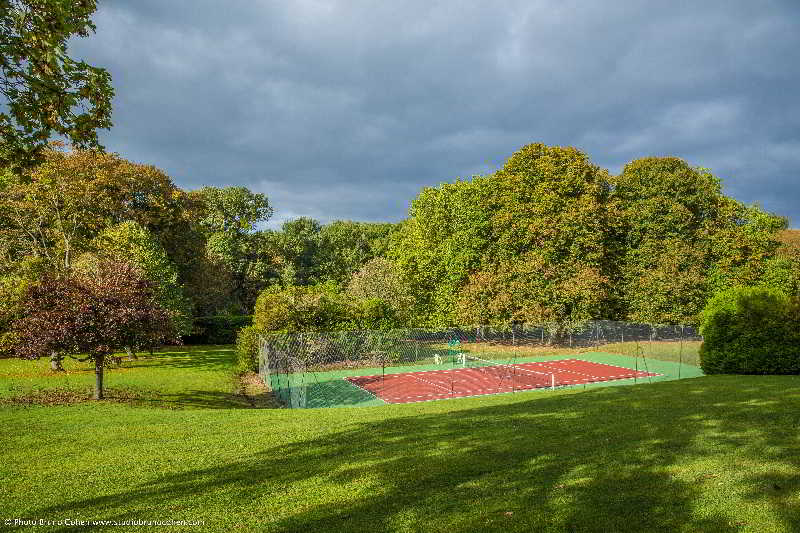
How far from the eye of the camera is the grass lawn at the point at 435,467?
4.73 m

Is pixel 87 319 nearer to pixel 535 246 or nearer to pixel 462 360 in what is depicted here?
pixel 462 360

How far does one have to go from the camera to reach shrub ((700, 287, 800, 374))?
1678 centimetres

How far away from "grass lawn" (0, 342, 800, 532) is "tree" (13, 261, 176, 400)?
95.1 inches

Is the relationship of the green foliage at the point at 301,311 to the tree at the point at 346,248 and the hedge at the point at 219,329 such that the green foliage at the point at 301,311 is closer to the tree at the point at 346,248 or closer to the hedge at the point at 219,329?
the hedge at the point at 219,329

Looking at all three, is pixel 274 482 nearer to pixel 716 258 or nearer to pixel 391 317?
pixel 391 317

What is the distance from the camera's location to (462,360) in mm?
26125

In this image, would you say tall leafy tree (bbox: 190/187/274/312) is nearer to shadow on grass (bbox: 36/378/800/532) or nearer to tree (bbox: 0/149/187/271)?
tree (bbox: 0/149/187/271)

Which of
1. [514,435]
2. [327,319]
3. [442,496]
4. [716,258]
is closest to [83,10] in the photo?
[442,496]

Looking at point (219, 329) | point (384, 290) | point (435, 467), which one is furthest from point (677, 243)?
point (219, 329)

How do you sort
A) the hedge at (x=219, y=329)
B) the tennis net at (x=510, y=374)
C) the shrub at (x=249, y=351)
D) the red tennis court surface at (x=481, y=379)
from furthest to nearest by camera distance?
the hedge at (x=219, y=329) < the shrub at (x=249, y=351) < the tennis net at (x=510, y=374) < the red tennis court surface at (x=481, y=379)

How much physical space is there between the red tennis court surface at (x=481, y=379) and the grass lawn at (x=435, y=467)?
8.15 metres

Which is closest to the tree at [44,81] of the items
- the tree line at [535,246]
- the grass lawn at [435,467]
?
the grass lawn at [435,467]

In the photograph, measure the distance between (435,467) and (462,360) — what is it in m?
20.0

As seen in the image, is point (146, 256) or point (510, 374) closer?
point (510, 374)
